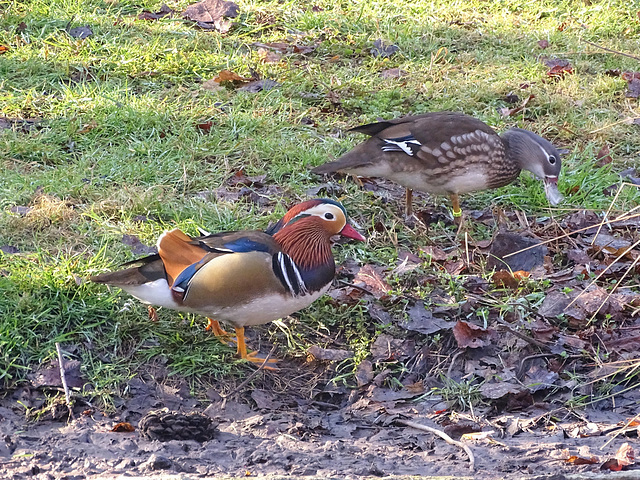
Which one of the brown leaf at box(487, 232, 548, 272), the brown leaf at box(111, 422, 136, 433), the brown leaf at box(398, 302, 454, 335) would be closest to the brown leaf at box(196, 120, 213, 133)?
the brown leaf at box(487, 232, 548, 272)

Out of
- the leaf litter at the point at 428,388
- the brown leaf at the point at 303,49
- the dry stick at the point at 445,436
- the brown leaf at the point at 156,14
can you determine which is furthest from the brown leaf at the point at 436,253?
the brown leaf at the point at 156,14

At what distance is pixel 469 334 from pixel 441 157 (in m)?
1.15

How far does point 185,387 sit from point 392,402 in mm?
772

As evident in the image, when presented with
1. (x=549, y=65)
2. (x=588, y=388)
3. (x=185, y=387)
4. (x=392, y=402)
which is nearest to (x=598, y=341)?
(x=588, y=388)

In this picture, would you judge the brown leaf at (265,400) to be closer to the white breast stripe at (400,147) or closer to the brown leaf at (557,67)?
the white breast stripe at (400,147)

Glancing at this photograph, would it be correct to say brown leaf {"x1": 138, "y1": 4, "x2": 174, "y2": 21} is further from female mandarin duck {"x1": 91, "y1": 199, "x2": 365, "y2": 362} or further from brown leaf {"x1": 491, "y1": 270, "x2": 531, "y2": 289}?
brown leaf {"x1": 491, "y1": 270, "x2": 531, "y2": 289}

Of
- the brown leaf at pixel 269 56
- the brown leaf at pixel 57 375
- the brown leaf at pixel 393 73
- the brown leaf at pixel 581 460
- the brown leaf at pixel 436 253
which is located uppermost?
the brown leaf at pixel 269 56

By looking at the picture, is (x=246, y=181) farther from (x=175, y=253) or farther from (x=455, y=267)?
(x=175, y=253)

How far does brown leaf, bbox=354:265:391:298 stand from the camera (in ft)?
11.5

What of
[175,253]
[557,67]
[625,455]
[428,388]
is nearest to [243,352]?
[175,253]

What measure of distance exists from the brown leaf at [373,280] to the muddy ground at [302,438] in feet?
1.80

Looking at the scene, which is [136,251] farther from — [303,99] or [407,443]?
[303,99]

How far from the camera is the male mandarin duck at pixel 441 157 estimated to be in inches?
159

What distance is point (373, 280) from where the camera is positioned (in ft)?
11.7
